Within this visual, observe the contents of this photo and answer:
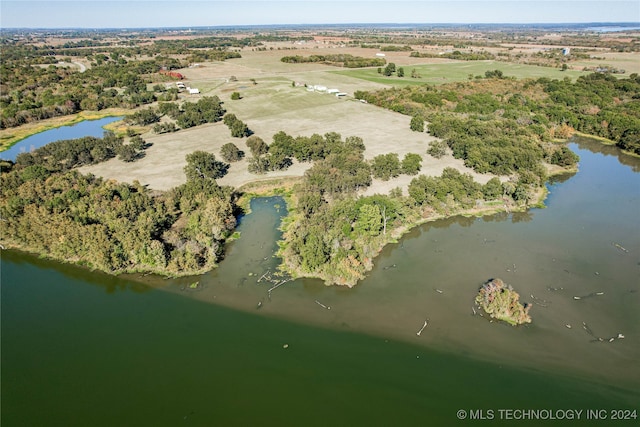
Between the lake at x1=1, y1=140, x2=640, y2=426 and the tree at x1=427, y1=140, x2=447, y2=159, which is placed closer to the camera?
the lake at x1=1, y1=140, x2=640, y2=426

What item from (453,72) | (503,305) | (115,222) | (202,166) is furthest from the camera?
(453,72)

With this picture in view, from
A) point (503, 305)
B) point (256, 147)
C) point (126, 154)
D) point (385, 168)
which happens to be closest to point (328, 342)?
point (503, 305)

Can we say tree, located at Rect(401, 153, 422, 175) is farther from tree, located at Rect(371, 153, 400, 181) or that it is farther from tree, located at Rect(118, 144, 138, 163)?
tree, located at Rect(118, 144, 138, 163)

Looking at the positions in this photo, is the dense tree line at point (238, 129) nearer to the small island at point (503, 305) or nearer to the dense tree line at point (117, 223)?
the dense tree line at point (117, 223)

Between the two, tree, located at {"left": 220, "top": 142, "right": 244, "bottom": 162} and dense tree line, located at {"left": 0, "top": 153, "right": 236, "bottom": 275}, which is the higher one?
tree, located at {"left": 220, "top": 142, "right": 244, "bottom": 162}

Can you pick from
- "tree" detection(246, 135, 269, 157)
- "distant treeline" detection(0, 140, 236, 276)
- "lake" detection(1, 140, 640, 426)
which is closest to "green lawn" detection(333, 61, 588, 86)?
"tree" detection(246, 135, 269, 157)

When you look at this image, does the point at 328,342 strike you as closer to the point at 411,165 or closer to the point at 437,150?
the point at 411,165

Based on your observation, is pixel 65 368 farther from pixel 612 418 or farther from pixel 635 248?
pixel 635 248
